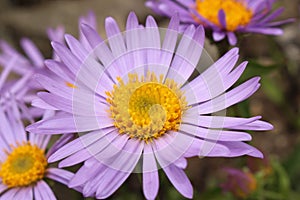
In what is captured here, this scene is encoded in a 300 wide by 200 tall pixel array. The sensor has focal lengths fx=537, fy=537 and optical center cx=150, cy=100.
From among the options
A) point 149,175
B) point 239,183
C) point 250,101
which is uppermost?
point 149,175

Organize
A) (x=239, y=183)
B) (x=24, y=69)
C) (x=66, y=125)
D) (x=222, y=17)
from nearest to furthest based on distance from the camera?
(x=66, y=125)
(x=222, y=17)
(x=239, y=183)
(x=24, y=69)

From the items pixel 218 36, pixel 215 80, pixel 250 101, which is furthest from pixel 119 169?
pixel 250 101

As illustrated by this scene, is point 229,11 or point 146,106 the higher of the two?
point 229,11

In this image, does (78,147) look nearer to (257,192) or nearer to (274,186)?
(257,192)

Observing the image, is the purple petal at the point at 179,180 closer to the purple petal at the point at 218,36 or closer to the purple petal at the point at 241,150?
the purple petal at the point at 241,150

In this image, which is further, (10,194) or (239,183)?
(239,183)

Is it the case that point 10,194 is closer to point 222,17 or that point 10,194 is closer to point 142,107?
point 142,107

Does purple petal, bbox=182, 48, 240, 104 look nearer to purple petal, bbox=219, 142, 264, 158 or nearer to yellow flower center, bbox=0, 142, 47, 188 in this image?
purple petal, bbox=219, 142, 264, 158
